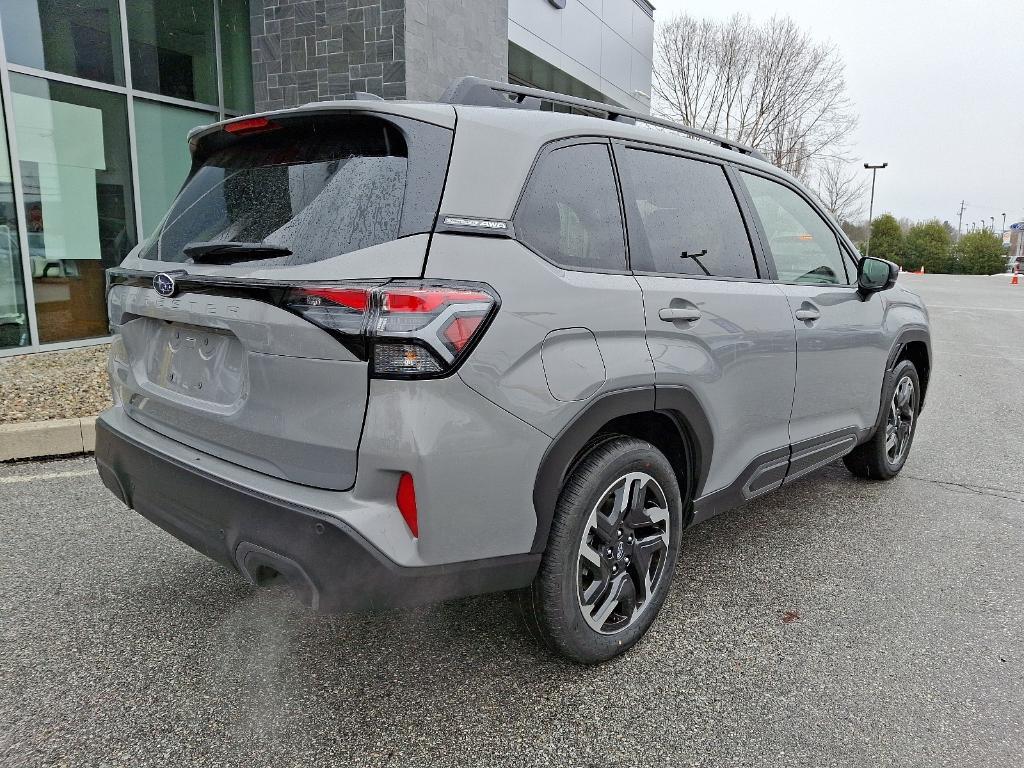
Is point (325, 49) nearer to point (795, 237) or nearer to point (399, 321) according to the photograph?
point (795, 237)

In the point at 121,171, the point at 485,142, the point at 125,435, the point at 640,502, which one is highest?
the point at 121,171

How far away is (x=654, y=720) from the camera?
2.26 meters

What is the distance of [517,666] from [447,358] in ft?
4.00

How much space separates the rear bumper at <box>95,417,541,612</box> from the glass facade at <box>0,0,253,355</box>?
6.83m

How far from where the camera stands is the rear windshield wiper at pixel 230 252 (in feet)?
6.84

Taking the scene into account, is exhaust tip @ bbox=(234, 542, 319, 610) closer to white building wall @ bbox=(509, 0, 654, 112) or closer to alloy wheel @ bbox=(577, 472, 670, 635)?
alloy wheel @ bbox=(577, 472, 670, 635)

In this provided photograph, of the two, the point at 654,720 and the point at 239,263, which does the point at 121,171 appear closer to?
the point at 239,263

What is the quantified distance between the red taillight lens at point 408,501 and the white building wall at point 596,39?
44.4 feet

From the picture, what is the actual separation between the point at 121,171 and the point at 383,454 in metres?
9.56

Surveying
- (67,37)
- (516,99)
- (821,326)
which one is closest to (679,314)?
(516,99)

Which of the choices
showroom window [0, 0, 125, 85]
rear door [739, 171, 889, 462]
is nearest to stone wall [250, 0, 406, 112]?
showroom window [0, 0, 125, 85]

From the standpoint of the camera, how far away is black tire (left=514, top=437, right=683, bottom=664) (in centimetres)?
227

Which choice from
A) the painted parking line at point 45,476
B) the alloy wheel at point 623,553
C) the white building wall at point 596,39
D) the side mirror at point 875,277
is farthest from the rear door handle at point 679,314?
the white building wall at point 596,39

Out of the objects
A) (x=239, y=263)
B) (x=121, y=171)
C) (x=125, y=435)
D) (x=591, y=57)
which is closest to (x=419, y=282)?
(x=239, y=263)
